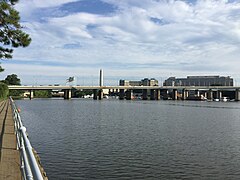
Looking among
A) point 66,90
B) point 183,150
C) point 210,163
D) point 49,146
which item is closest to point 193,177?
point 210,163

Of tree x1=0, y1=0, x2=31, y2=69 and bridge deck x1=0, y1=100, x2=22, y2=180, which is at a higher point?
tree x1=0, y1=0, x2=31, y2=69

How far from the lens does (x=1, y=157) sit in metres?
11.1

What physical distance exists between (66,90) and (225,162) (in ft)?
551

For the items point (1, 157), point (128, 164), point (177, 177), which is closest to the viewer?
point (1, 157)

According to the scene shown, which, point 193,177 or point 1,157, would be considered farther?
point 193,177

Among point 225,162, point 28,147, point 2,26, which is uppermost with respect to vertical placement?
point 2,26

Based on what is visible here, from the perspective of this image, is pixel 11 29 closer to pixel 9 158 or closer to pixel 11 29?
pixel 11 29

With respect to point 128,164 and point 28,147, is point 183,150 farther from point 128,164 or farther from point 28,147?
point 28,147

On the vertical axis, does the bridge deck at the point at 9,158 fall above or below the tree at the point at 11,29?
below

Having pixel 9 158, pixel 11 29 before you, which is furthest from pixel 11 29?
pixel 9 158

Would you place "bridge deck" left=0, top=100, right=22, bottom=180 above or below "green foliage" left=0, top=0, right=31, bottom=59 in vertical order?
below

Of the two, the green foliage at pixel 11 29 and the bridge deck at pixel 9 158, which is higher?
the green foliage at pixel 11 29

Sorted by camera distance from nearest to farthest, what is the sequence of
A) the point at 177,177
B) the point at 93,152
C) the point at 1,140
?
the point at 1,140 < the point at 177,177 < the point at 93,152

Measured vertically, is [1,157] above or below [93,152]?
above
